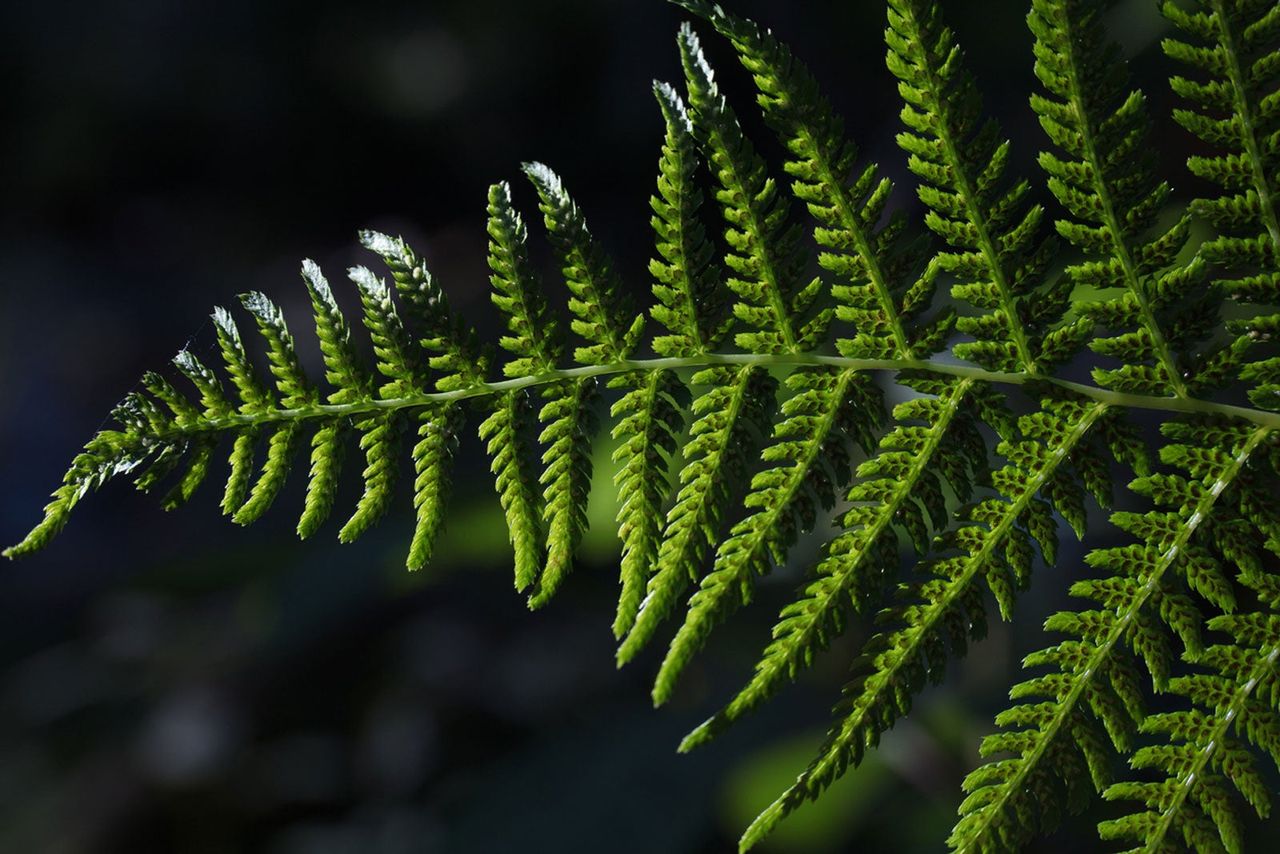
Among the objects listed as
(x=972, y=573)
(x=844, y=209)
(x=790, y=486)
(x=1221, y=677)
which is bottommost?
(x=1221, y=677)

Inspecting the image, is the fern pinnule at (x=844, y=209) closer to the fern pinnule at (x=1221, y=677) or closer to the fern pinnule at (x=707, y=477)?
the fern pinnule at (x=707, y=477)

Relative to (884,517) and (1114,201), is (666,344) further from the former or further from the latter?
(1114,201)

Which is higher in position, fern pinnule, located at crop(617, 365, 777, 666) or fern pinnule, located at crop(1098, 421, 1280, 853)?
fern pinnule, located at crop(617, 365, 777, 666)

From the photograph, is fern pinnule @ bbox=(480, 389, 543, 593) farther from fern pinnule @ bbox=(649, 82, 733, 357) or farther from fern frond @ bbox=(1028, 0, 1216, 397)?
fern frond @ bbox=(1028, 0, 1216, 397)

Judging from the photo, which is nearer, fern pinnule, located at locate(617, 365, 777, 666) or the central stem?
fern pinnule, located at locate(617, 365, 777, 666)

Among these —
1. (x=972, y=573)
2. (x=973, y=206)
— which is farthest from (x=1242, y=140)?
(x=972, y=573)

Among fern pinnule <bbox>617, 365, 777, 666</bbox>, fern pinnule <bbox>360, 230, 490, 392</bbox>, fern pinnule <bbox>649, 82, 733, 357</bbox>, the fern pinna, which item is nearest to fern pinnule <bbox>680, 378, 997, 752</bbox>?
the fern pinna
